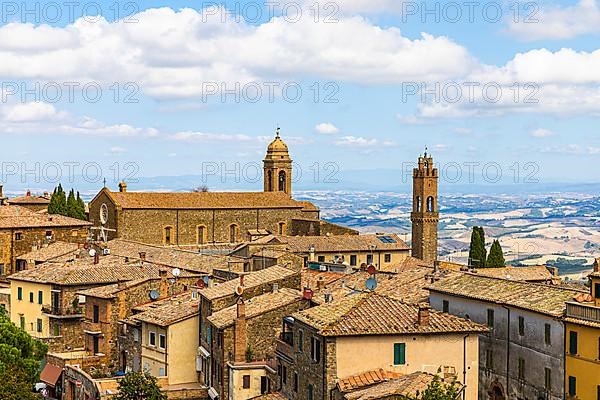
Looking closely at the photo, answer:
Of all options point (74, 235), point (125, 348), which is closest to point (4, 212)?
point (74, 235)

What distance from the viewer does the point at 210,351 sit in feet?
143

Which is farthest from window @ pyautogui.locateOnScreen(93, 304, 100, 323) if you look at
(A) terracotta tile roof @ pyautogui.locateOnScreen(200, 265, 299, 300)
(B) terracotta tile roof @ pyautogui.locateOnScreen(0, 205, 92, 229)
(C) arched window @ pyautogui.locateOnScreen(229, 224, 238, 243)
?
(C) arched window @ pyautogui.locateOnScreen(229, 224, 238, 243)

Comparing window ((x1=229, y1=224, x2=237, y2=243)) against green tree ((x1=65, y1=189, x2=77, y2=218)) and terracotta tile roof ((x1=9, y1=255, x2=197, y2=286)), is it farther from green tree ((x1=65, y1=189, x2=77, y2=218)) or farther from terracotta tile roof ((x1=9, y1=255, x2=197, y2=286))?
terracotta tile roof ((x1=9, y1=255, x2=197, y2=286))

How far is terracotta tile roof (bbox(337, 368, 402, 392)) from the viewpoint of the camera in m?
33.9

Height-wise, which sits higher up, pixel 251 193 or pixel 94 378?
pixel 251 193

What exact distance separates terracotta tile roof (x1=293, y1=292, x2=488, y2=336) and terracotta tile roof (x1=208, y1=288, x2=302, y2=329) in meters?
3.99

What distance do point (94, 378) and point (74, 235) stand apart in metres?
37.4

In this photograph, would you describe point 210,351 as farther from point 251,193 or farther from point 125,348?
point 251,193

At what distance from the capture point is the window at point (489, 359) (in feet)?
144

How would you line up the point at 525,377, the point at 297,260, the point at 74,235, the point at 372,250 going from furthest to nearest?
the point at 372,250, the point at 74,235, the point at 297,260, the point at 525,377

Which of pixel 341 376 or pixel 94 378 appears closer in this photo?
pixel 341 376

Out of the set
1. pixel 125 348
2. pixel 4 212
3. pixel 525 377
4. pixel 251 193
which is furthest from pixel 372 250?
pixel 525 377

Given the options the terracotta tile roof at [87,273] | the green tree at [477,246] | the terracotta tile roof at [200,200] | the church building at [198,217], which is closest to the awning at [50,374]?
the terracotta tile roof at [87,273]

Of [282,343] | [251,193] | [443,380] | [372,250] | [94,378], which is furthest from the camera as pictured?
[251,193]
